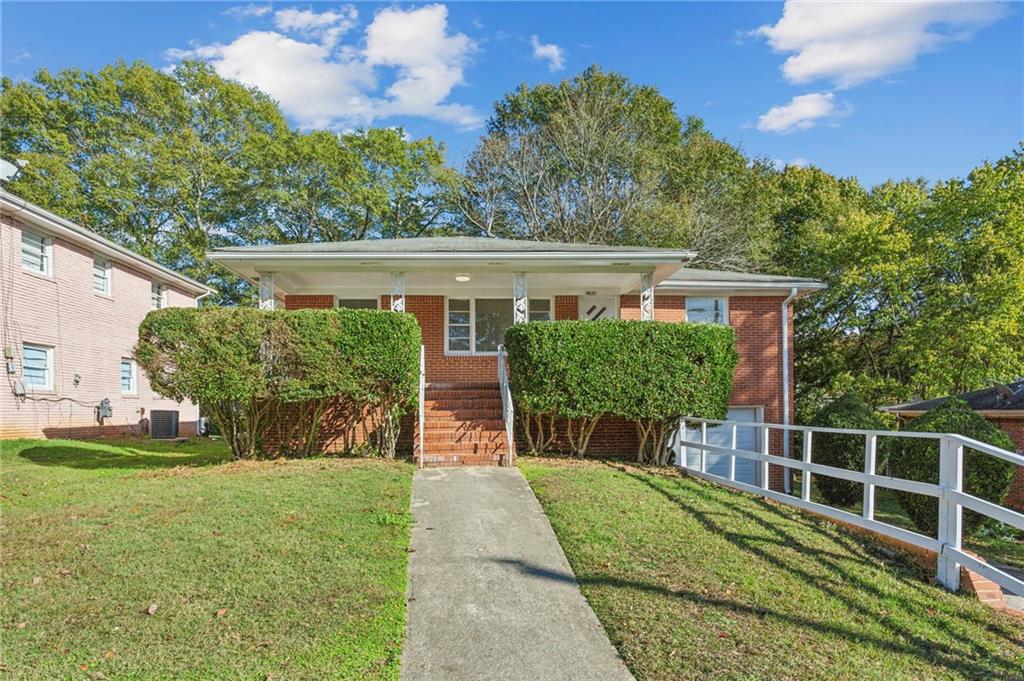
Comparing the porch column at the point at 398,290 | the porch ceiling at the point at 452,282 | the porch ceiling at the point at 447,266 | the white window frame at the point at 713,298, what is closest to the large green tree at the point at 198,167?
the porch ceiling at the point at 452,282

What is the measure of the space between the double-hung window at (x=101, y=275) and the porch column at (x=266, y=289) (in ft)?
27.3

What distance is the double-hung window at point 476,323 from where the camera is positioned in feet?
45.5

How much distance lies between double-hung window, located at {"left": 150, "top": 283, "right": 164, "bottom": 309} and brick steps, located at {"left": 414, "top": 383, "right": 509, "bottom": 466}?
42.9 feet

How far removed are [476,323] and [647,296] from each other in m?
3.96

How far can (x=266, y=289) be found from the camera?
11414mm

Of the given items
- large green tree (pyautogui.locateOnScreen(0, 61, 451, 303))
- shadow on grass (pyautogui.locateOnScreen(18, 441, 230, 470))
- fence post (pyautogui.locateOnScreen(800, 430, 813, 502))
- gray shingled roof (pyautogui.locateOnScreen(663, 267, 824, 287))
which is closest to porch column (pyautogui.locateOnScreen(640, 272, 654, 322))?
gray shingled roof (pyautogui.locateOnScreen(663, 267, 824, 287))

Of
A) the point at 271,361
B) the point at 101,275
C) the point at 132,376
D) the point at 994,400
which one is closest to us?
the point at 271,361

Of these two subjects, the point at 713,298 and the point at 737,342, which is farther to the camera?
the point at 713,298

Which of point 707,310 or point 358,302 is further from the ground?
point 358,302

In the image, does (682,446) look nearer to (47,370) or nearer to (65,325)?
(47,370)

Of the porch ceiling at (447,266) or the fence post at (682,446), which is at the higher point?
the porch ceiling at (447,266)

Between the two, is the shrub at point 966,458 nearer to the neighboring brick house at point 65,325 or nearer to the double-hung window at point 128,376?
the neighboring brick house at point 65,325

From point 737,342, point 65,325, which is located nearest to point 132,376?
point 65,325

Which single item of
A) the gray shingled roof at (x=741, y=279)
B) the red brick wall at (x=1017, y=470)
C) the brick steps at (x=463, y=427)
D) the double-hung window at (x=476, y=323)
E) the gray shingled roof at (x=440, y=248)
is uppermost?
the gray shingled roof at (x=440, y=248)
